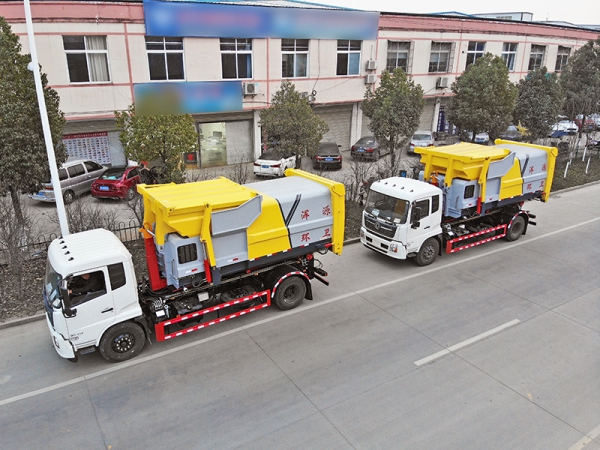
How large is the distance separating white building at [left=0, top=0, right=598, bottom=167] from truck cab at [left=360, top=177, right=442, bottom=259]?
1165 centimetres

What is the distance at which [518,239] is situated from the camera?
1473 centimetres

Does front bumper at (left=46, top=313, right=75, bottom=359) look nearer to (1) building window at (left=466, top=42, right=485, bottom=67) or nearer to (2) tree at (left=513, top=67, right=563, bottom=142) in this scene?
(2) tree at (left=513, top=67, right=563, bottom=142)

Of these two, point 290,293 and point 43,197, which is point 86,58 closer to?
point 43,197

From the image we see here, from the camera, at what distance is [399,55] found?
1076 inches

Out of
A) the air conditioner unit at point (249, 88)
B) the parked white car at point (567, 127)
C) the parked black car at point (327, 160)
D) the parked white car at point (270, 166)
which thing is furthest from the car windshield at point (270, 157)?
the parked white car at point (567, 127)

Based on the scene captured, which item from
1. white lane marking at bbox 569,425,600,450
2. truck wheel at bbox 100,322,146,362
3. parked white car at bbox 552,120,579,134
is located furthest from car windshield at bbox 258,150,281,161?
parked white car at bbox 552,120,579,134

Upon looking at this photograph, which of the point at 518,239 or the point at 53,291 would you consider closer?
the point at 53,291

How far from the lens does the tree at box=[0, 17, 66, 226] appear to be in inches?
446

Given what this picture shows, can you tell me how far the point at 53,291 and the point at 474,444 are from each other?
7.04 metres

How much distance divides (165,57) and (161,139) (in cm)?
970

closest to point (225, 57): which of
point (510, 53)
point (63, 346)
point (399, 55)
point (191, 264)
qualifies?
point (399, 55)

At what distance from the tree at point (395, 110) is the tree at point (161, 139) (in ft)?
27.4

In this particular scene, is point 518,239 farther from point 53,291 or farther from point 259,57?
point 259,57

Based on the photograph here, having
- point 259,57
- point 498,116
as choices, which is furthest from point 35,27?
point 498,116
